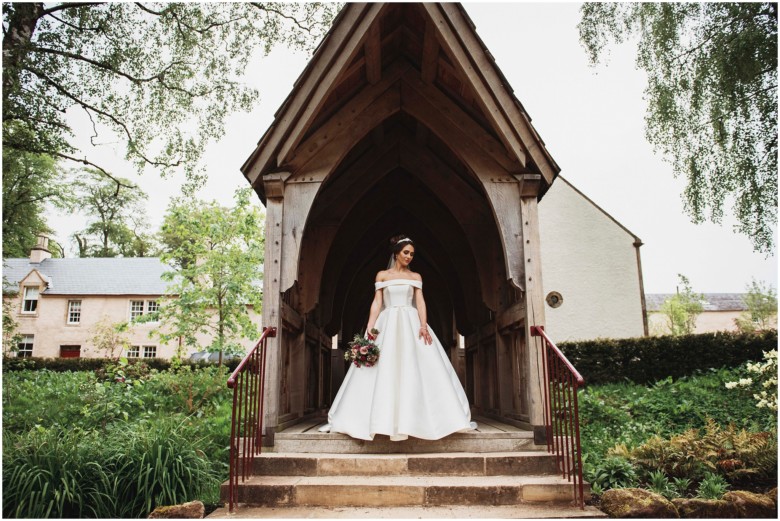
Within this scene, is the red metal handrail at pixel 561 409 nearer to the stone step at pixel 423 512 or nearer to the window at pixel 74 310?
the stone step at pixel 423 512

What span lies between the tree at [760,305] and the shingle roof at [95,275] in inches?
1370

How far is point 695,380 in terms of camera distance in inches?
408

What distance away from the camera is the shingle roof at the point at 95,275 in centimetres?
3081

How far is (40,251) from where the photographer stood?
32.4 meters

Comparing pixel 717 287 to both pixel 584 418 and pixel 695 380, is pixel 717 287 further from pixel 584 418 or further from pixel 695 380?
pixel 584 418

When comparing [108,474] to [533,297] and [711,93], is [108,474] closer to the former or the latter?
[533,297]

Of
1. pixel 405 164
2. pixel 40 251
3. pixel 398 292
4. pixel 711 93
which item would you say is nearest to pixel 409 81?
pixel 405 164

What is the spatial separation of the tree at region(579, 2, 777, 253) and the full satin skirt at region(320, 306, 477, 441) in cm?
813

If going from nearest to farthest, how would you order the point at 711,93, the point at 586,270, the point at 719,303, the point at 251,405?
the point at 251,405 → the point at 711,93 → the point at 586,270 → the point at 719,303

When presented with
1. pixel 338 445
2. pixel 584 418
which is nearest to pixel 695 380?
pixel 584 418

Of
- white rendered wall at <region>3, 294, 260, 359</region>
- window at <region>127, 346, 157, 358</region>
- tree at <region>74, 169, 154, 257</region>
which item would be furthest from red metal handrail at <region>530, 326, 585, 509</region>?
tree at <region>74, 169, 154, 257</region>

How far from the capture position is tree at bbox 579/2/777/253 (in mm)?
9828

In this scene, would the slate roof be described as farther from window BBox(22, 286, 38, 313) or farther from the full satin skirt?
window BBox(22, 286, 38, 313)

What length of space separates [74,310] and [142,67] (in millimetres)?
23130
